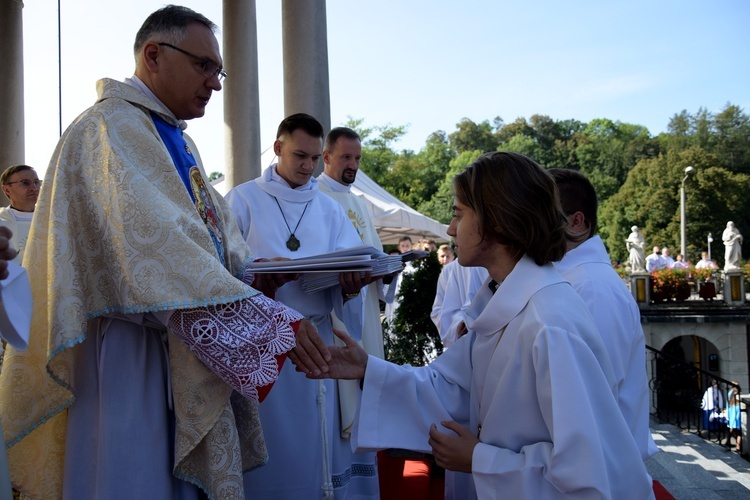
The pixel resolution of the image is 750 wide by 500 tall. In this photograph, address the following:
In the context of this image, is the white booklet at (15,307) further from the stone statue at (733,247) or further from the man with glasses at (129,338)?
the stone statue at (733,247)

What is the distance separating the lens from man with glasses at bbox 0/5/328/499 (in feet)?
7.06

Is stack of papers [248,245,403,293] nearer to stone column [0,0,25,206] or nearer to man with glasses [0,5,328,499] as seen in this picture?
man with glasses [0,5,328,499]

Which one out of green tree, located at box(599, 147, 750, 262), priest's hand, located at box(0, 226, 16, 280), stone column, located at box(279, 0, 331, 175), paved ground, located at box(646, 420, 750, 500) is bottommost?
paved ground, located at box(646, 420, 750, 500)

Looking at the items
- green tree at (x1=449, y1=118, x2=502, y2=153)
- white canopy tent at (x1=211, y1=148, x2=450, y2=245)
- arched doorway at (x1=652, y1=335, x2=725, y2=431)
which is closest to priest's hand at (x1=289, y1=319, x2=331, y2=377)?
white canopy tent at (x1=211, y1=148, x2=450, y2=245)

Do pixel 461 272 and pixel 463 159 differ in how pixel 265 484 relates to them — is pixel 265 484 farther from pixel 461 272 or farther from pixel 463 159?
pixel 463 159

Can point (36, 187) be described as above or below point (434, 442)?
above

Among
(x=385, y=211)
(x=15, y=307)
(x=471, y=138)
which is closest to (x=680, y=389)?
(x=385, y=211)

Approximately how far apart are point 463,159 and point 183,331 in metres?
73.9

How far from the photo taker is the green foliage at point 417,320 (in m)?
6.82

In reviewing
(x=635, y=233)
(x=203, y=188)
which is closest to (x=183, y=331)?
(x=203, y=188)

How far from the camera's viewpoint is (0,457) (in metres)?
1.82

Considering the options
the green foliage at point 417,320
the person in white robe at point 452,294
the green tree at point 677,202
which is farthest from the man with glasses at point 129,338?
the green tree at point 677,202

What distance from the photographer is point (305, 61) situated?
24.4 feet

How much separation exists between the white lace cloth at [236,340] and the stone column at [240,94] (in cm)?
740
